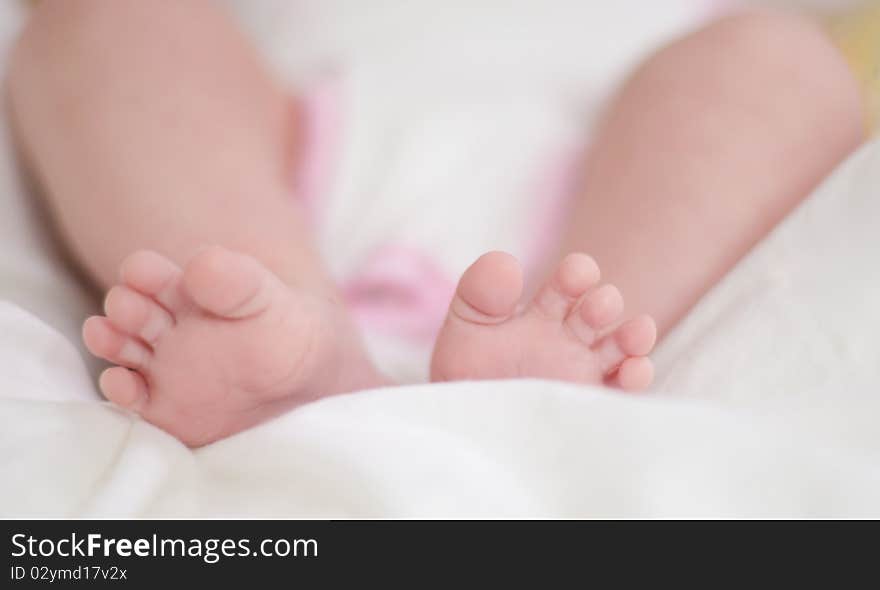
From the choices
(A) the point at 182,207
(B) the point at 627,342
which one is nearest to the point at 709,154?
(B) the point at 627,342

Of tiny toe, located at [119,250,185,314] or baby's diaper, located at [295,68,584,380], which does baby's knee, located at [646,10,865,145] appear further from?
tiny toe, located at [119,250,185,314]

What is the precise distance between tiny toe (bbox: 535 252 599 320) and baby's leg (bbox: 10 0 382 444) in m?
0.13

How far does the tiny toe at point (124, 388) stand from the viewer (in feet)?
1.77

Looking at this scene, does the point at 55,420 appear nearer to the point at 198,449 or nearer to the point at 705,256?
the point at 198,449

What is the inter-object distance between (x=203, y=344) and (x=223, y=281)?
1.9 inches

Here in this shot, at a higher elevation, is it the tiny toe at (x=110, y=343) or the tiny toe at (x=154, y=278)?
the tiny toe at (x=154, y=278)

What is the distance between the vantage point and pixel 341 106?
0.92 m

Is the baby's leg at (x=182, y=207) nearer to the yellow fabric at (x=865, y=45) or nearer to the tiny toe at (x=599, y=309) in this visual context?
the tiny toe at (x=599, y=309)

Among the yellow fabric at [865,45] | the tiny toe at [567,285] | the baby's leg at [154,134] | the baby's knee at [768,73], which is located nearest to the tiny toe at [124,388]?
the baby's leg at [154,134]

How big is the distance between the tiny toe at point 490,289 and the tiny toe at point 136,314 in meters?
0.16
